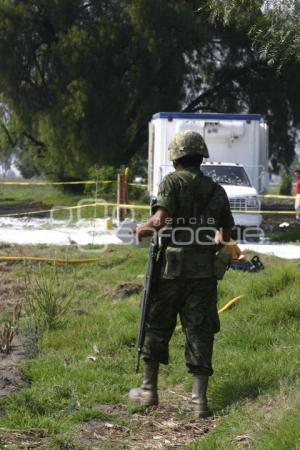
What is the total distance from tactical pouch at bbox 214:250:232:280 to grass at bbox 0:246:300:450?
2.79 feet

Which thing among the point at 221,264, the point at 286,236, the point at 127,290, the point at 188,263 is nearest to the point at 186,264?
the point at 188,263

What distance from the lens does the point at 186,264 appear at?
17.1 feet

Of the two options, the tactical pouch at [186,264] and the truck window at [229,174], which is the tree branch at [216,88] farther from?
the tactical pouch at [186,264]

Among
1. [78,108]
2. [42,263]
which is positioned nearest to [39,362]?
[42,263]

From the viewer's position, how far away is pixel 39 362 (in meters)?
6.41

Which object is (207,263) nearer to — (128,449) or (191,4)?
(128,449)

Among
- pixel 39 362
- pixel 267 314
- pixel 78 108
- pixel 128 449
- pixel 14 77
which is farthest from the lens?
pixel 14 77

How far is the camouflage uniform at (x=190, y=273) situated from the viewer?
17.1 ft

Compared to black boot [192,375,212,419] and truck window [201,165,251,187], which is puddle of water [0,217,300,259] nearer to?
truck window [201,165,251,187]

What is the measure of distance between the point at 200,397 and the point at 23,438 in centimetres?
123

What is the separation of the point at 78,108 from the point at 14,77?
11.5 ft

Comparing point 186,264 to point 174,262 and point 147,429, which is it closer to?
point 174,262

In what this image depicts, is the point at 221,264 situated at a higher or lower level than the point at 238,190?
lower

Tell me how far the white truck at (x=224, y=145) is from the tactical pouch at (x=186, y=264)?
11.2 m
